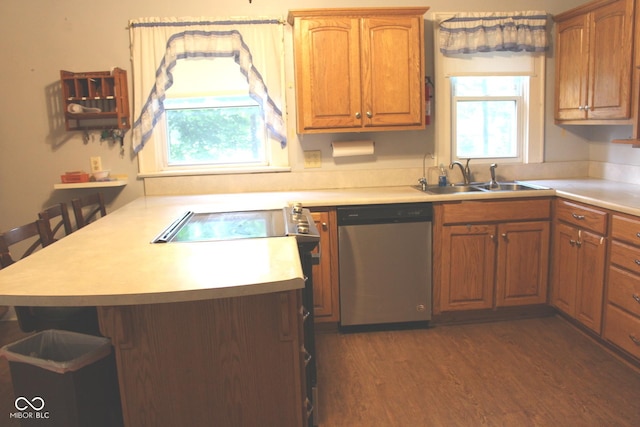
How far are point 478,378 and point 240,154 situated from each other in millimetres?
2191

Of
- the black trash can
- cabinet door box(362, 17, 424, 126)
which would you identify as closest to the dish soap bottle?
cabinet door box(362, 17, 424, 126)

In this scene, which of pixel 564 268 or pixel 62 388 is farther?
pixel 564 268

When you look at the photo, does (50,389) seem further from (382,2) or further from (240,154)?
(382,2)

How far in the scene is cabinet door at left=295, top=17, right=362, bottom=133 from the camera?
133 inches

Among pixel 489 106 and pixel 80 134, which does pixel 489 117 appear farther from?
pixel 80 134

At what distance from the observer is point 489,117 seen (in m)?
3.98

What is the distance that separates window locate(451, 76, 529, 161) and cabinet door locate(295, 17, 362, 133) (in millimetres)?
878

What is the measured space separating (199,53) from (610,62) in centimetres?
259

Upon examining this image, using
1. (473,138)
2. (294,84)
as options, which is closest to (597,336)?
(473,138)

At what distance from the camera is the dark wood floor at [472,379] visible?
245 centimetres

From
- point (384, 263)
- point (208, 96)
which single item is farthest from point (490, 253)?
point (208, 96)

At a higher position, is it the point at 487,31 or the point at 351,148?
the point at 487,31

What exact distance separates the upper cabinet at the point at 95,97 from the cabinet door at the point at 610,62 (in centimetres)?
307

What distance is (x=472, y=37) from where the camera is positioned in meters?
3.71
